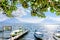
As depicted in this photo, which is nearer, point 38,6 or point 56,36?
point 38,6

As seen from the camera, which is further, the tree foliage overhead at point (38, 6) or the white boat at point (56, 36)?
the white boat at point (56, 36)

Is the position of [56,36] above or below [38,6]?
below

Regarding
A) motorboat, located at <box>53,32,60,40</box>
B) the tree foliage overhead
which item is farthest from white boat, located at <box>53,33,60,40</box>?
the tree foliage overhead

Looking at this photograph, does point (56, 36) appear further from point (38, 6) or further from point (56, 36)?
point (38, 6)

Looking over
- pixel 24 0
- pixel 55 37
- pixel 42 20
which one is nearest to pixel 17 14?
Result: pixel 42 20

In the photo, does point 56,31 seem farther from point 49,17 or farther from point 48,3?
point 48,3

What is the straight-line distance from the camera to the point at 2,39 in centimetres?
357

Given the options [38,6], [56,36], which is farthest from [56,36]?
[38,6]

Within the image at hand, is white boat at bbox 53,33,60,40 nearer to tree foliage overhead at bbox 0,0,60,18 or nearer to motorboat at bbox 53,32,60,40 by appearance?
motorboat at bbox 53,32,60,40

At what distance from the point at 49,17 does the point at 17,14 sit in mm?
705

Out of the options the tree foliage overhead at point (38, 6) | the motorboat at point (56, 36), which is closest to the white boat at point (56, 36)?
the motorboat at point (56, 36)

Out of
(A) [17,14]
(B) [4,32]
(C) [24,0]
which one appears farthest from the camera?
(B) [4,32]

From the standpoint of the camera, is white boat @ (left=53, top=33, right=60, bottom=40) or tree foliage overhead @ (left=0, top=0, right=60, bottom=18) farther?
white boat @ (left=53, top=33, right=60, bottom=40)

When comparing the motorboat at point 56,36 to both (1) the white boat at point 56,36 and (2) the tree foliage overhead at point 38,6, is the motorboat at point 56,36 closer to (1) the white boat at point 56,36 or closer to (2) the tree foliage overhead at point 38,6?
(1) the white boat at point 56,36
